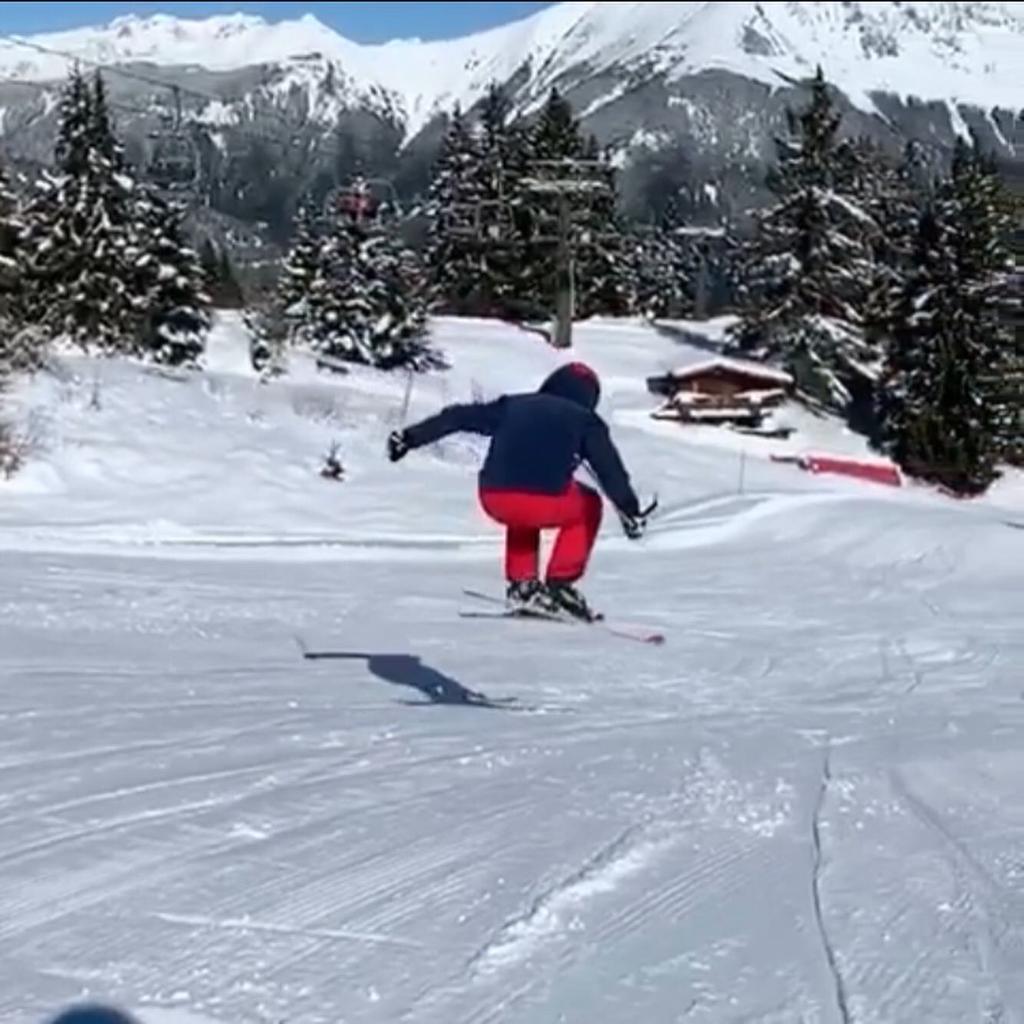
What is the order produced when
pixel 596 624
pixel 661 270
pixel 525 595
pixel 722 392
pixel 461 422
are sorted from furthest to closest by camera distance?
pixel 661 270 < pixel 722 392 < pixel 596 624 < pixel 525 595 < pixel 461 422

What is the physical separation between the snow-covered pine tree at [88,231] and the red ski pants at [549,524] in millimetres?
27947

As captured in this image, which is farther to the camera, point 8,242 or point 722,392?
point 722,392

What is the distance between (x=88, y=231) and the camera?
118 ft

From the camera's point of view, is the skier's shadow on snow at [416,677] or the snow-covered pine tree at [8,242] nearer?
the skier's shadow on snow at [416,677]

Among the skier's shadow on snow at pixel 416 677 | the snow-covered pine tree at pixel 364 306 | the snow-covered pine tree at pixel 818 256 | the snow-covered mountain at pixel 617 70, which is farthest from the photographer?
the snow-covered pine tree at pixel 818 256

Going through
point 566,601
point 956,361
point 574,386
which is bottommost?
point 956,361

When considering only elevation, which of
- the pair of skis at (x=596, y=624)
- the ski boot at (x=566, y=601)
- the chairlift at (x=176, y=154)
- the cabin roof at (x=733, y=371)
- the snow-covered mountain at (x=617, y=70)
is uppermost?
the snow-covered mountain at (x=617, y=70)

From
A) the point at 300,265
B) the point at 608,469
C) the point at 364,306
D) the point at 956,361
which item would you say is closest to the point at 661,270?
the point at 300,265

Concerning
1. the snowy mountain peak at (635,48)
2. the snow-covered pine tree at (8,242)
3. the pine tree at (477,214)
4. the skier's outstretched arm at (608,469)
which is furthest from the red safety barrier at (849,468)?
the skier's outstretched arm at (608,469)

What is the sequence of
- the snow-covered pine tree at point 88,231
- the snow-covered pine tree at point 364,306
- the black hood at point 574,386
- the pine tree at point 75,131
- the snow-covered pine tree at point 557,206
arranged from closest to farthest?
1. the black hood at point 574,386
2. the pine tree at point 75,131
3. the snow-covered pine tree at point 88,231
4. the snow-covered pine tree at point 364,306
5. the snow-covered pine tree at point 557,206

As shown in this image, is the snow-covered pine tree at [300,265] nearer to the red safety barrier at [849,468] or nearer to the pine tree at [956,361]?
the red safety barrier at [849,468]

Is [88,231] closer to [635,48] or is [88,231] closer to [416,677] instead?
[635,48]

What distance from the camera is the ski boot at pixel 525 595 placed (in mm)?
8070

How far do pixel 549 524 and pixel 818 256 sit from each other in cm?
3750
